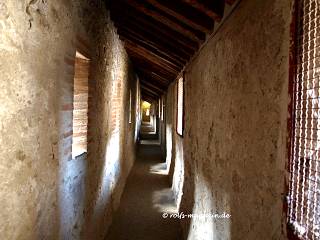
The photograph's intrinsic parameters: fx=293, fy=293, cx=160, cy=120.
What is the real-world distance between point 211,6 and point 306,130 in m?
1.71

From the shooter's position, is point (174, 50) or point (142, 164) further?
point (142, 164)

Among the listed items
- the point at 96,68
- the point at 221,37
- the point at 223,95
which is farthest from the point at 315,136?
the point at 96,68

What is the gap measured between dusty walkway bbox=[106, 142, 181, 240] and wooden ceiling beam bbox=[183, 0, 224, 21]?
3.26 metres

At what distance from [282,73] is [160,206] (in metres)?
4.76

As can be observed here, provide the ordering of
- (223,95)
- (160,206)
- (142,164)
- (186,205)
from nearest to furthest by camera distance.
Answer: (223,95)
(186,205)
(160,206)
(142,164)

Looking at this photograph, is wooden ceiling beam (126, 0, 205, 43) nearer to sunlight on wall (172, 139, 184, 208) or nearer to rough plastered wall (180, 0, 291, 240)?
rough plastered wall (180, 0, 291, 240)

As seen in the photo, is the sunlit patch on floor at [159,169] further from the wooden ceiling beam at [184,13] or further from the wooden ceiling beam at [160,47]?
the wooden ceiling beam at [184,13]

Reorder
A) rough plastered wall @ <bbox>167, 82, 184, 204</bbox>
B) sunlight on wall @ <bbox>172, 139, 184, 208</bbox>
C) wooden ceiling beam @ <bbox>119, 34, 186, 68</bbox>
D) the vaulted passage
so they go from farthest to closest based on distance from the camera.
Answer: rough plastered wall @ <bbox>167, 82, 184, 204</bbox>, sunlight on wall @ <bbox>172, 139, 184, 208</bbox>, wooden ceiling beam @ <bbox>119, 34, 186, 68</bbox>, the vaulted passage

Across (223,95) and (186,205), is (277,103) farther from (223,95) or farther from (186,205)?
(186,205)

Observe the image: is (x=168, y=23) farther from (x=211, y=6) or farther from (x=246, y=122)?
(x=246, y=122)

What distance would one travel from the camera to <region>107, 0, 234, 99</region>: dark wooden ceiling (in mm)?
2815

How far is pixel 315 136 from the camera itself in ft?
3.60

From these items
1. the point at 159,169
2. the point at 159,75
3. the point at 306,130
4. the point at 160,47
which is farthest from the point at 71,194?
the point at 159,169

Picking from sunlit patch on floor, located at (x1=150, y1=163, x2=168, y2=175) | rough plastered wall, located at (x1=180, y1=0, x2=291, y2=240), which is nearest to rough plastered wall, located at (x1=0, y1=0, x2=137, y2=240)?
rough plastered wall, located at (x1=180, y1=0, x2=291, y2=240)
